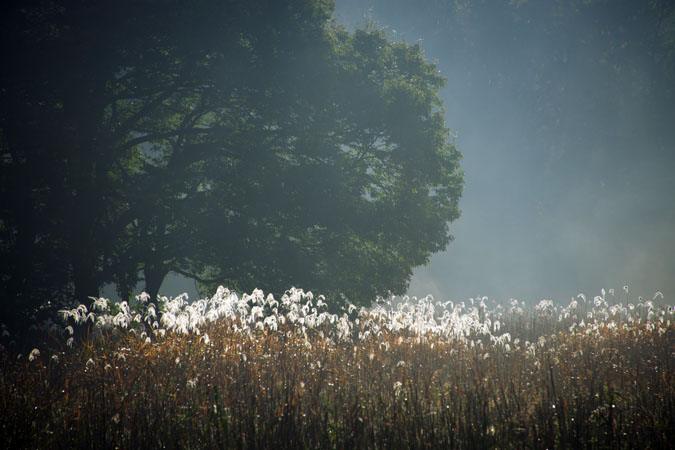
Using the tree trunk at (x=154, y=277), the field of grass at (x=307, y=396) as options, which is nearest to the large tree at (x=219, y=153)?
the tree trunk at (x=154, y=277)

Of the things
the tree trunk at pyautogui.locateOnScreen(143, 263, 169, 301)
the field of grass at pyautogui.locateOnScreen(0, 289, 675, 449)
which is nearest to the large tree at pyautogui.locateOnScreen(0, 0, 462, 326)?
the tree trunk at pyautogui.locateOnScreen(143, 263, 169, 301)

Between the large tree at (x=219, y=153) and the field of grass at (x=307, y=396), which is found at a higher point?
the large tree at (x=219, y=153)

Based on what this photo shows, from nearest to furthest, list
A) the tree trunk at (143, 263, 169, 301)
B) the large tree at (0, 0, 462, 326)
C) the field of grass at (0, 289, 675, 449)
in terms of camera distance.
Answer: the field of grass at (0, 289, 675, 449) → the large tree at (0, 0, 462, 326) → the tree trunk at (143, 263, 169, 301)

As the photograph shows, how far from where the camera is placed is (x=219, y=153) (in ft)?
43.1

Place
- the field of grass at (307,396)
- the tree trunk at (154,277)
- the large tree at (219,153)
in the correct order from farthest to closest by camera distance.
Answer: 1. the tree trunk at (154,277)
2. the large tree at (219,153)
3. the field of grass at (307,396)

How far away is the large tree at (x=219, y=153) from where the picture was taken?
10898 millimetres

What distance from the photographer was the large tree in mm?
10898

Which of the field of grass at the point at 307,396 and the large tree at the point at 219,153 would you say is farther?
the large tree at the point at 219,153

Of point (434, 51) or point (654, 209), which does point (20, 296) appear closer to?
point (654, 209)

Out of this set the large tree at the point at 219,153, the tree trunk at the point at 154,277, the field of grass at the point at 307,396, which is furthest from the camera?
the tree trunk at the point at 154,277

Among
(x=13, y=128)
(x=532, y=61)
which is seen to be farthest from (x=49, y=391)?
(x=532, y=61)

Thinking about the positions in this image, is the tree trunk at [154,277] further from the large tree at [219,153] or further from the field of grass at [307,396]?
the field of grass at [307,396]

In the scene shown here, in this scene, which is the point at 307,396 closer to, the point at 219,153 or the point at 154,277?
the point at 219,153

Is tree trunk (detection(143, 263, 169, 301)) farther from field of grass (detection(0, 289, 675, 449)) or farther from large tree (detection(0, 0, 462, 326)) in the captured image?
field of grass (detection(0, 289, 675, 449))
